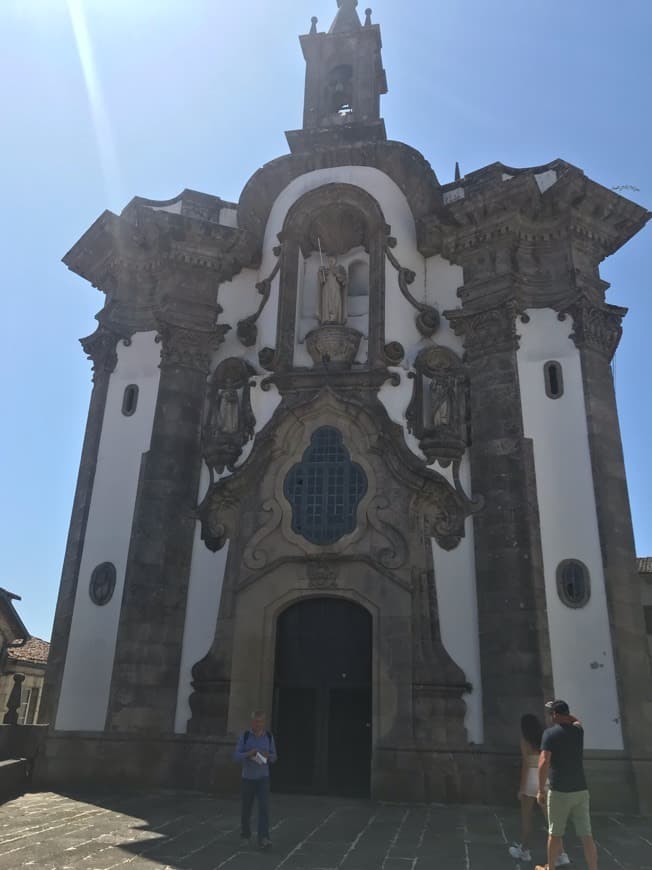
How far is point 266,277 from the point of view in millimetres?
19672

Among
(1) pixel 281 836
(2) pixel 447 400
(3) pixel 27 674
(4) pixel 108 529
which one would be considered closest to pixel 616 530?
(2) pixel 447 400

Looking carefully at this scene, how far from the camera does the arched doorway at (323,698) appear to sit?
1480 centimetres

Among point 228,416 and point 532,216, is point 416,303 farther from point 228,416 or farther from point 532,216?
point 228,416

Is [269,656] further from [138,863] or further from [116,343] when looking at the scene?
[116,343]

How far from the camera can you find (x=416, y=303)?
1845cm

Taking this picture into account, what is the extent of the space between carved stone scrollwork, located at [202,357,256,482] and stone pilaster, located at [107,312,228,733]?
0.31 metres

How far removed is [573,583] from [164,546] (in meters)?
8.79

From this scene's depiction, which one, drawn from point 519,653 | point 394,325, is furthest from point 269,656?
point 394,325

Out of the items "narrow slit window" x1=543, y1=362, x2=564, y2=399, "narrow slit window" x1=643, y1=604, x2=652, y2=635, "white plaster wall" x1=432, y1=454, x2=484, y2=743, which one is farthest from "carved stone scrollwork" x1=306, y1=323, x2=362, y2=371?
"narrow slit window" x1=643, y1=604, x2=652, y2=635

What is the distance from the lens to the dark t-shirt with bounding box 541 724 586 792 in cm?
738

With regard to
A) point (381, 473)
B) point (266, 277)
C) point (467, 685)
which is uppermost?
point (266, 277)

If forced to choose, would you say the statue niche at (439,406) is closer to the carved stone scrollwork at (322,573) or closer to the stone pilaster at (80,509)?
the carved stone scrollwork at (322,573)

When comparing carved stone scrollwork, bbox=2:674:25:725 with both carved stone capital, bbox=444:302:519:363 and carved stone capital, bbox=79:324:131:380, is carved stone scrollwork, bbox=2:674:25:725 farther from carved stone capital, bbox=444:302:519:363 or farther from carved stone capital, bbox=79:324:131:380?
carved stone capital, bbox=444:302:519:363

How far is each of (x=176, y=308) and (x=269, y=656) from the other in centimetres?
897
